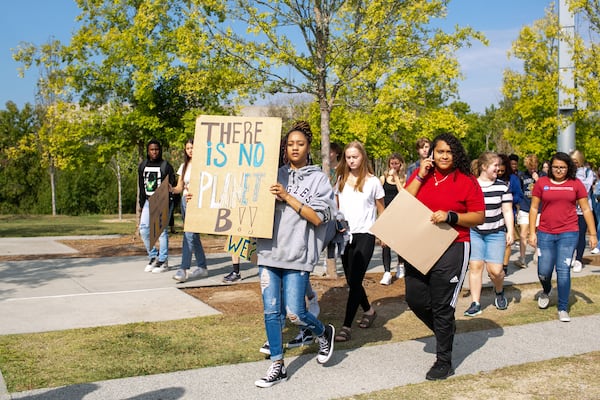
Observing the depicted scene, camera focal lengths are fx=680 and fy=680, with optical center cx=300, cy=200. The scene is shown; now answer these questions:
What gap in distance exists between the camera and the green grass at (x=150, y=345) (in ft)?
17.0

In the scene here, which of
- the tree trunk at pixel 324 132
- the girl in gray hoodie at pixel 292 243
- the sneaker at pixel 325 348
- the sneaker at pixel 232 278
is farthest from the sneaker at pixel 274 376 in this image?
the tree trunk at pixel 324 132

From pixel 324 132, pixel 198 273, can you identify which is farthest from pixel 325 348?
pixel 324 132

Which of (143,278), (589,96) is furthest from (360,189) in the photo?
(589,96)

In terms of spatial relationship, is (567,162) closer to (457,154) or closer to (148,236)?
(457,154)

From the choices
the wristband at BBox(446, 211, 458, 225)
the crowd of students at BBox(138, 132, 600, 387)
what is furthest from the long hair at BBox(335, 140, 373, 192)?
the wristband at BBox(446, 211, 458, 225)

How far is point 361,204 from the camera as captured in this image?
665 centimetres

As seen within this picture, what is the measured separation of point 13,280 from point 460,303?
595 centimetres

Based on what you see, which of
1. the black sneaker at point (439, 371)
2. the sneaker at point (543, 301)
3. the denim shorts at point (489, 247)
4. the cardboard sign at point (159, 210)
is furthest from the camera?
the cardboard sign at point (159, 210)

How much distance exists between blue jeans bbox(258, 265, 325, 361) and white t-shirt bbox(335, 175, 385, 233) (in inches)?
57.7

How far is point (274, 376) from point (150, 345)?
154cm

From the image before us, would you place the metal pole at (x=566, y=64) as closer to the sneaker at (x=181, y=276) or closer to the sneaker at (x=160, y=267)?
the sneaker at (x=160, y=267)

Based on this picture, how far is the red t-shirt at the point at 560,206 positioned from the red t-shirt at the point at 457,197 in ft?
7.85

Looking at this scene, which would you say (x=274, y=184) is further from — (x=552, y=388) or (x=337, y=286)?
(x=337, y=286)

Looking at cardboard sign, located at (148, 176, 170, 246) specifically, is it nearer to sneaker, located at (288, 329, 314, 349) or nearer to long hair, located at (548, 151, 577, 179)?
sneaker, located at (288, 329, 314, 349)
